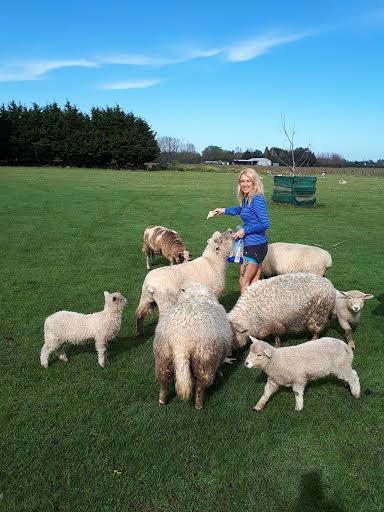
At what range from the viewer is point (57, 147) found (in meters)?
67.5

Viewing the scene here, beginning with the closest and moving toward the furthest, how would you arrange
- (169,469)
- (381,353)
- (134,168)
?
(169,469), (381,353), (134,168)

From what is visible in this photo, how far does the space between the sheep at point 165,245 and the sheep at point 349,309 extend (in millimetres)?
4631

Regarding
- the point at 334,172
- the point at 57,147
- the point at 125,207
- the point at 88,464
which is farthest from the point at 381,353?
the point at 334,172

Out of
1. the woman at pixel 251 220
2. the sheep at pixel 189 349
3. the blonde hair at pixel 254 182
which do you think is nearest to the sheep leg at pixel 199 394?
the sheep at pixel 189 349

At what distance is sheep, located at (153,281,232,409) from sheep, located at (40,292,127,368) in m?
1.10

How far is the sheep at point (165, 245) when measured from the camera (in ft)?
38.6

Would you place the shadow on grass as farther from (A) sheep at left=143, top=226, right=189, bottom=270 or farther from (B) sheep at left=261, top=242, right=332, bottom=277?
(A) sheep at left=143, top=226, right=189, bottom=270

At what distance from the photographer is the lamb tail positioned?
5.11 m

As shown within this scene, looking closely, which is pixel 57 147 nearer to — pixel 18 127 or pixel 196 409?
pixel 18 127

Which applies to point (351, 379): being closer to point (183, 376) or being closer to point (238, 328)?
point (238, 328)

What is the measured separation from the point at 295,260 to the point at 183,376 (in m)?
5.81

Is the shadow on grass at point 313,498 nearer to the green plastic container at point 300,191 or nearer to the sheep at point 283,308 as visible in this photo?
the sheep at point 283,308

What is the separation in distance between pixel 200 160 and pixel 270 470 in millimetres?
120619

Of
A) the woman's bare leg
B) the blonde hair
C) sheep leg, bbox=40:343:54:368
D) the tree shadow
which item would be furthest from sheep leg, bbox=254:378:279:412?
the tree shadow
